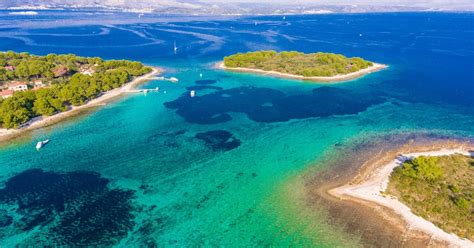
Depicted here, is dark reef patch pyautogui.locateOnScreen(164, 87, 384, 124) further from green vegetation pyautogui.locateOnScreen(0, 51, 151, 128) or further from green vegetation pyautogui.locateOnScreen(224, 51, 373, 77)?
green vegetation pyautogui.locateOnScreen(0, 51, 151, 128)

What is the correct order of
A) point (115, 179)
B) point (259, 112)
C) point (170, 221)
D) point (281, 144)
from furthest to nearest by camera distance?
point (259, 112) < point (281, 144) < point (115, 179) < point (170, 221)

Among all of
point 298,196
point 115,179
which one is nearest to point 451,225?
point 298,196

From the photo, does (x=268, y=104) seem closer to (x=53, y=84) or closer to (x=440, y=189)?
(x=440, y=189)

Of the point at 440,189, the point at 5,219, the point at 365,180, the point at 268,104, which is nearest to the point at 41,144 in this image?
the point at 5,219

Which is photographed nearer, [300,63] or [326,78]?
[326,78]

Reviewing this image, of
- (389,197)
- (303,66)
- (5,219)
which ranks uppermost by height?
(303,66)

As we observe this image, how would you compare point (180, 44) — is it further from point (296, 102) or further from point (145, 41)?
point (296, 102)

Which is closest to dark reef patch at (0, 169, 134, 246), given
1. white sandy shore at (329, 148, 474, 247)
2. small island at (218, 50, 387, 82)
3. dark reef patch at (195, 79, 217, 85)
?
white sandy shore at (329, 148, 474, 247)
